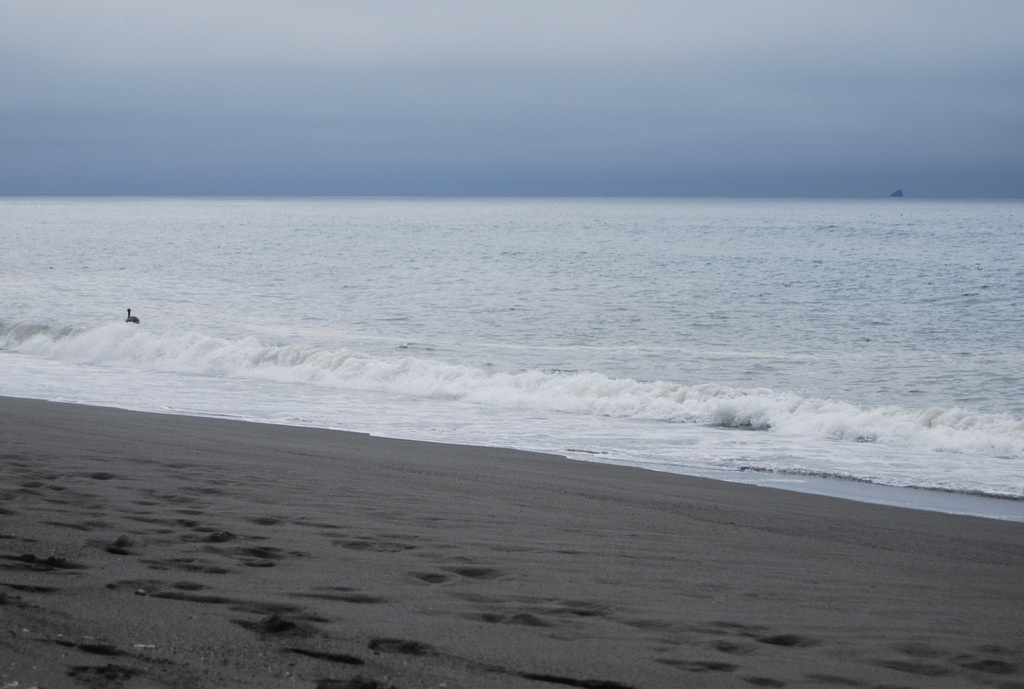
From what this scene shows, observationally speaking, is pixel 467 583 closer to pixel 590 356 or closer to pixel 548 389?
pixel 548 389

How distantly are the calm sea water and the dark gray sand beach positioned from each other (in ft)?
9.70

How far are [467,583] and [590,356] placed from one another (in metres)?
17.4

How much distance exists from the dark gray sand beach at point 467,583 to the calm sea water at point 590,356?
2957mm

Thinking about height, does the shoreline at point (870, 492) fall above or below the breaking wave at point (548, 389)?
below

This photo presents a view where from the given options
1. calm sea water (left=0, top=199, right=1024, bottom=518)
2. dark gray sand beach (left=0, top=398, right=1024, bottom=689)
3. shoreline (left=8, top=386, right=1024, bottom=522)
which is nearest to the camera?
dark gray sand beach (left=0, top=398, right=1024, bottom=689)

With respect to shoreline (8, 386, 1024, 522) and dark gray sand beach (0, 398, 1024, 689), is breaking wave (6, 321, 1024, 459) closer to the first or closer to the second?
shoreline (8, 386, 1024, 522)

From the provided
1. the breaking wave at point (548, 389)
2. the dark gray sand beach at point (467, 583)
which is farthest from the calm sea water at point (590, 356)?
the dark gray sand beach at point (467, 583)

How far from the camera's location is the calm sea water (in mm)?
12039

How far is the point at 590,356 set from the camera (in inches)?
861

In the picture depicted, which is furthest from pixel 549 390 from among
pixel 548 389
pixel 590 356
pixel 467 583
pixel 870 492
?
pixel 467 583

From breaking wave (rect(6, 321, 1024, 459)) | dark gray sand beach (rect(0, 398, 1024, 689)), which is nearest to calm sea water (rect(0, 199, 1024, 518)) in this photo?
breaking wave (rect(6, 321, 1024, 459))

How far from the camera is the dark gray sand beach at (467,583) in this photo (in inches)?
139

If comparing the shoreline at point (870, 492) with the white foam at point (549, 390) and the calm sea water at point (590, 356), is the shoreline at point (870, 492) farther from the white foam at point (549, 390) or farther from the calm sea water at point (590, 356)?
the white foam at point (549, 390)

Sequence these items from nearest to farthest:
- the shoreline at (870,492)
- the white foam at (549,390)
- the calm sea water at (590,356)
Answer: the shoreline at (870,492)
the calm sea water at (590,356)
the white foam at (549,390)
